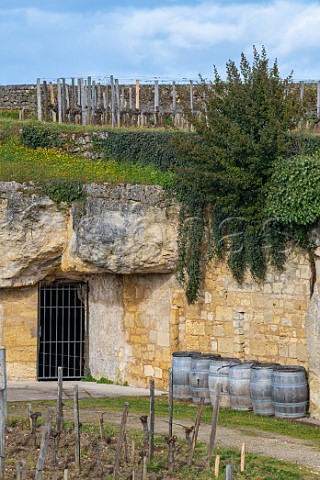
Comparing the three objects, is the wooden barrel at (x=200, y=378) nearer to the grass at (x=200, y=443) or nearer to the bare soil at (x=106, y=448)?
the grass at (x=200, y=443)

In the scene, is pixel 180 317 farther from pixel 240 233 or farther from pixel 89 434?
pixel 89 434

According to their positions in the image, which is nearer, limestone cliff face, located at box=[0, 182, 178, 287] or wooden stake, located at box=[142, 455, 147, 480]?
wooden stake, located at box=[142, 455, 147, 480]

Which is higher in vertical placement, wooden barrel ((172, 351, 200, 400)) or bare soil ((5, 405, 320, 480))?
wooden barrel ((172, 351, 200, 400))

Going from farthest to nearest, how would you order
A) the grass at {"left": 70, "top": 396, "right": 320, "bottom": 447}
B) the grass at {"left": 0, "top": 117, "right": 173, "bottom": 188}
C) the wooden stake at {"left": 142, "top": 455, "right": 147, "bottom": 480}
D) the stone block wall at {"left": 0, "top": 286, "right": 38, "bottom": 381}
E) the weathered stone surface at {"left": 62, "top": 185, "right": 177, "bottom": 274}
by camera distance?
the stone block wall at {"left": 0, "top": 286, "right": 38, "bottom": 381}
the grass at {"left": 0, "top": 117, "right": 173, "bottom": 188}
the weathered stone surface at {"left": 62, "top": 185, "right": 177, "bottom": 274}
the grass at {"left": 70, "top": 396, "right": 320, "bottom": 447}
the wooden stake at {"left": 142, "top": 455, "right": 147, "bottom": 480}

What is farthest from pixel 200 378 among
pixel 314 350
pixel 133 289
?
pixel 133 289

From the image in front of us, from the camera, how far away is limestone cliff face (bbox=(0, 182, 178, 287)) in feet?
62.1

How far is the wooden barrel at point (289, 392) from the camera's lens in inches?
646

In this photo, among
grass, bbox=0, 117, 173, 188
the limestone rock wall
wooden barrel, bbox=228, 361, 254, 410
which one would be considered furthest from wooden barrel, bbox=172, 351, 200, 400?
grass, bbox=0, 117, 173, 188

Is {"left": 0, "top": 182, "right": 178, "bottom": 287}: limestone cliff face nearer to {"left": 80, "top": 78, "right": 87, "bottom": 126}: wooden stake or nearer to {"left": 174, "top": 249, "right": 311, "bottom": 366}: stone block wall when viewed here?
{"left": 174, "top": 249, "right": 311, "bottom": 366}: stone block wall

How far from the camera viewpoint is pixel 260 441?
48.0ft

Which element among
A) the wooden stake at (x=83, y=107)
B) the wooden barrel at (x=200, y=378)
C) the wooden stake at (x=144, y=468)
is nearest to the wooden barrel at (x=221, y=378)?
the wooden barrel at (x=200, y=378)

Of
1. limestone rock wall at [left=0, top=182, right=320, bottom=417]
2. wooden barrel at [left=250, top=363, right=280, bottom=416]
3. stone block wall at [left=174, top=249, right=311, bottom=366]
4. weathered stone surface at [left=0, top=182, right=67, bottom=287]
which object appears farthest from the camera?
weathered stone surface at [left=0, top=182, right=67, bottom=287]

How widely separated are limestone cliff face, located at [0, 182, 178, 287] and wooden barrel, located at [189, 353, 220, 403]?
220 cm

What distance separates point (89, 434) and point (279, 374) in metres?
3.67
